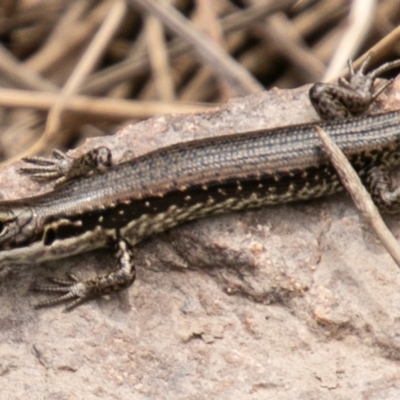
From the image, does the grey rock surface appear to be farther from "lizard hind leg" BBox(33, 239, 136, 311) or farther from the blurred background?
the blurred background

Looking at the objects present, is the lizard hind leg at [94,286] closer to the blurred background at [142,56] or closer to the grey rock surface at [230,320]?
the grey rock surface at [230,320]

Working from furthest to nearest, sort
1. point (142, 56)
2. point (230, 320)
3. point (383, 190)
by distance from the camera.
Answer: point (142, 56), point (383, 190), point (230, 320)

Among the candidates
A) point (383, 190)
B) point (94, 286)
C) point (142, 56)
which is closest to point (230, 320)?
point (94, 286)

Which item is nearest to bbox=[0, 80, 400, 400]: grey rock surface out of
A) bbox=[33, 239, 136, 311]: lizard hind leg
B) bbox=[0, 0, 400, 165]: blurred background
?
bbox=[33, 239, 136, 311]: lizard hind leg

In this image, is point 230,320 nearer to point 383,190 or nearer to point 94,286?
point 94,286

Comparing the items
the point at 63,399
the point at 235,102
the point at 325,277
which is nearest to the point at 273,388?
the point at 325,277

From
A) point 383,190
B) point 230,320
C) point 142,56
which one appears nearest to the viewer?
point 230,320
